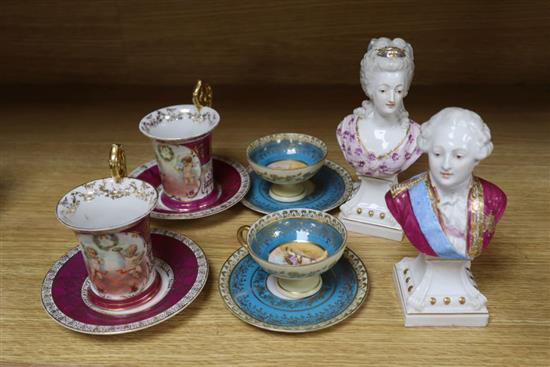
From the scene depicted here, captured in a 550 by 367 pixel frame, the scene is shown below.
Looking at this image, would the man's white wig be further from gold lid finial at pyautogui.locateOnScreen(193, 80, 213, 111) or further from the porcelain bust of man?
gold lid finial at pyautogui.locateOnScreen(193, 80, 213, 111)

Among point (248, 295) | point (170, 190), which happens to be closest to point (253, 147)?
point (170, 190)

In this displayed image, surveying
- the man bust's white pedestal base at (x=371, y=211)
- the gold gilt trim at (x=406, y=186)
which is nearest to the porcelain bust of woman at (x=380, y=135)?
the man bust's white pedestal base at (x=371, y=211)

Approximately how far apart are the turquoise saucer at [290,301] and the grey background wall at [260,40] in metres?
0.55

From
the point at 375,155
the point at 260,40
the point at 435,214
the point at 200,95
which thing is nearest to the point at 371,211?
the point at 375,155

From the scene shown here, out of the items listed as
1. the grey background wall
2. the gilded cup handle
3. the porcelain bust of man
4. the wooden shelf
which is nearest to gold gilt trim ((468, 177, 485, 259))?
the porcelain bust of man

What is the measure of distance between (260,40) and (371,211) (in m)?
0.51

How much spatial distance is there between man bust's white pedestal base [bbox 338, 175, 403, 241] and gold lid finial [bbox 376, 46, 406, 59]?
0.18 m

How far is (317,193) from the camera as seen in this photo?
0.92m

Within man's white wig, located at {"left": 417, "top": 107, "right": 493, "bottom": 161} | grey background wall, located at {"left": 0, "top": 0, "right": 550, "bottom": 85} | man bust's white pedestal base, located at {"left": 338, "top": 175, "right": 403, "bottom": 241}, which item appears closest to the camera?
man's white wig, located at {"left": 417, "top": 107, "right": 493, "bottom": 161}

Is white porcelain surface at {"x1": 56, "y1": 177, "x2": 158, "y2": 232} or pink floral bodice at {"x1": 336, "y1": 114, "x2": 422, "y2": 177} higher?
pink floral bodice at {"x1": 336, "y1": 114, "x2": 422, "y2": 177}

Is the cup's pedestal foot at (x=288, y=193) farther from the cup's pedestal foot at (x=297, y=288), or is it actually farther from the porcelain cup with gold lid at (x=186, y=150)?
the cup's pedestal foot at (x=297, y=288)

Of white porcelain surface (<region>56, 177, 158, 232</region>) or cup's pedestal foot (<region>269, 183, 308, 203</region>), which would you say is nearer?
white porcelain surface (<region>56, 177, 158, 232</region>)

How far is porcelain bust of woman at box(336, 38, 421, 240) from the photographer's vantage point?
0.74 m

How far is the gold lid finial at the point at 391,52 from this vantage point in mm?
734
